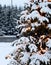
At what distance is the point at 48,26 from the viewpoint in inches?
186

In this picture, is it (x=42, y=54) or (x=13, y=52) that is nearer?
(x=42, y=54)

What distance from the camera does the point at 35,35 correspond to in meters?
4.87

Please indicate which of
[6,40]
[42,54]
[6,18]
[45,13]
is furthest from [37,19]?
[6,18]

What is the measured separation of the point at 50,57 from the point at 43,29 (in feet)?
1.63

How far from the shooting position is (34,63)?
184 inches

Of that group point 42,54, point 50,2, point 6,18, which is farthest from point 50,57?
point 6,18

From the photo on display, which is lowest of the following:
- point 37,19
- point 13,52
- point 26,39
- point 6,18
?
point 6,18

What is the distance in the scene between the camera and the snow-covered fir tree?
4691 mm

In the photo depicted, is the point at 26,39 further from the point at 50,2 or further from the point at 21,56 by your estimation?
the point at 50,2

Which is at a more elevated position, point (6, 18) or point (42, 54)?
point (42, 54)

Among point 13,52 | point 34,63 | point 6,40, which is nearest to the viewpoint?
point 34,63

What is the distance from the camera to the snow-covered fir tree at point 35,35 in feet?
15.4

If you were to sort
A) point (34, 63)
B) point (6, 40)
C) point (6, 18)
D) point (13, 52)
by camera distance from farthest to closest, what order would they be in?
1. point (6, 18)
2. point (6, 40)
3. point (13, 52)
4. point (34, 63)

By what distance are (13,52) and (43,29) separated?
74 cm
